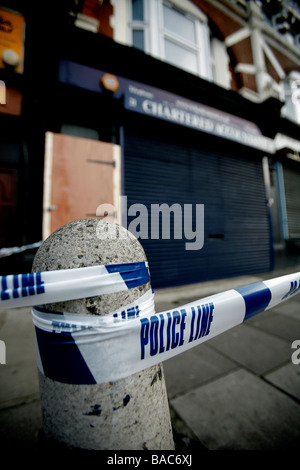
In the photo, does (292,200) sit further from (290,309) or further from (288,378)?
(288,378)

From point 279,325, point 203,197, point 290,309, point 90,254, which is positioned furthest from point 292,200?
point 90,254

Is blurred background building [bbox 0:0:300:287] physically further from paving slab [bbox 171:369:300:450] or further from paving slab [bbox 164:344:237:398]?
paving slab [bbox 171:369:300:450]

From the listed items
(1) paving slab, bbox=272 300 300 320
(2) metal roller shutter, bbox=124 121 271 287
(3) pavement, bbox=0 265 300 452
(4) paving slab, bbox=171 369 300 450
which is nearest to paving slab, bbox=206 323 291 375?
(3) pavement, bbox=0 265 300 452

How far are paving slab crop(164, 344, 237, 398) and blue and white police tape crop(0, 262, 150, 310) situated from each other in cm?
144

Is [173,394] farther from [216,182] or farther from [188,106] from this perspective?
[188,106]

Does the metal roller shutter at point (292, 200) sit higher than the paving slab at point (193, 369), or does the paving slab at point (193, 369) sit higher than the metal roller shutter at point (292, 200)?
the metal roller shutter at point (292, 200)

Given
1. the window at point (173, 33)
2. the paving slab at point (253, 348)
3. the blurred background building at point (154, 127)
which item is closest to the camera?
the paving slab at point (253, 348)

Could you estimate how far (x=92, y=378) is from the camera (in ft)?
2.27

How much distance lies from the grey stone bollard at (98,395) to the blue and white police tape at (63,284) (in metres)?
0.04

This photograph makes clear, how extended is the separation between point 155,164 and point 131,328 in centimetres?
494

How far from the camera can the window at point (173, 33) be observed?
587 cm

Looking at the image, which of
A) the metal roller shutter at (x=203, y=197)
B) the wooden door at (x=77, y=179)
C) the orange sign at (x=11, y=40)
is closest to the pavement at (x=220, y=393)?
the wooden door at (x=77, y=179)

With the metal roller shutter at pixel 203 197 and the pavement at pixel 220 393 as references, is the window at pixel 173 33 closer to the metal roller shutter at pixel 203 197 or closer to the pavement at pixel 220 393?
the metal roller shutter at pixel 203 197
